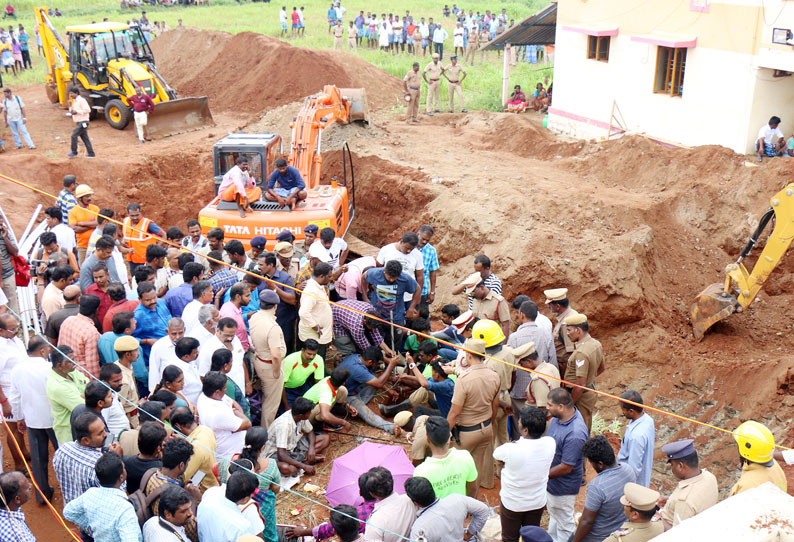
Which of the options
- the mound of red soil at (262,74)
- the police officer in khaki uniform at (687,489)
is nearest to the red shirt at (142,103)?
the mound of red soil at (262,74)

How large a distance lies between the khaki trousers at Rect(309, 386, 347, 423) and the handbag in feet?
14.9

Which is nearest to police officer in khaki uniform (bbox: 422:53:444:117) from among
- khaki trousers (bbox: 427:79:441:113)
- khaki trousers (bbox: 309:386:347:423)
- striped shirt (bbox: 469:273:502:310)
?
khaki trousers (bbox: 427:79:441:113)

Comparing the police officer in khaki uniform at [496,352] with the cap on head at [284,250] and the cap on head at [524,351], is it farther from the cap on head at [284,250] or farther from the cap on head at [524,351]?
the cap on head at [284,250]

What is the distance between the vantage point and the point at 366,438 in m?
8.06

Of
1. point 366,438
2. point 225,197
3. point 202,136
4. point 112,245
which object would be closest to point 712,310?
point 366,438

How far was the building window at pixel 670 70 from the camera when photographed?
15.6m

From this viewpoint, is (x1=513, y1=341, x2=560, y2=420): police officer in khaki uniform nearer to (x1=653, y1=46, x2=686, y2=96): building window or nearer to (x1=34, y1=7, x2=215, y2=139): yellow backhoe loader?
(x1=653, y1=46, x2=686, y2=96): building window

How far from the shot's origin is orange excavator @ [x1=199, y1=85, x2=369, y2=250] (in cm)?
1034

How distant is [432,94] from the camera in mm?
21812

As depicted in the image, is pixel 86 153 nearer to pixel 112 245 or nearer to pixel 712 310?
pixel 112 245

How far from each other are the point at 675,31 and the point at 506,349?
11367 mm

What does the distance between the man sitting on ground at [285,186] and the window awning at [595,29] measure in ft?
31.6

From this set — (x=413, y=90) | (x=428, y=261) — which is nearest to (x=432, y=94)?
(x=413, y=90)

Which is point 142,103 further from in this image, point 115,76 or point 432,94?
point 432,94
